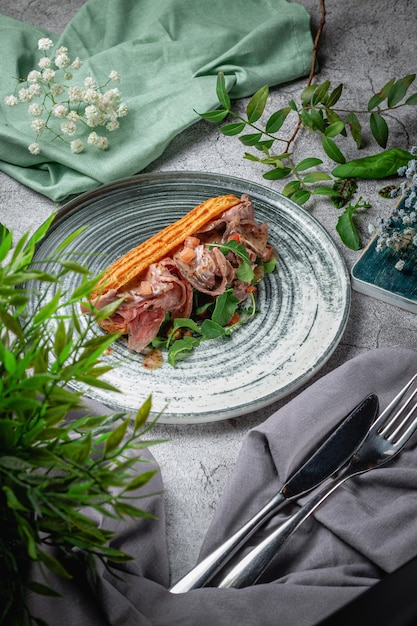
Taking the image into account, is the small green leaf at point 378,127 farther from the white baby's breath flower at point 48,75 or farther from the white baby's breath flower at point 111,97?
the white baby's breath flower at point 48,75

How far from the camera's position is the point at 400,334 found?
58.5 inches

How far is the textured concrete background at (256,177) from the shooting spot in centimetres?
124

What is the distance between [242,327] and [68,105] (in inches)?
33.4

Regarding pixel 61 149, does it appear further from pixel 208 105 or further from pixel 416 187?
pixel 416 187

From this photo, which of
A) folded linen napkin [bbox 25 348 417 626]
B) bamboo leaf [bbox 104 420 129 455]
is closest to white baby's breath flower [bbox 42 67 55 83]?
folded linen napkin [bbox 25 348 417 626]

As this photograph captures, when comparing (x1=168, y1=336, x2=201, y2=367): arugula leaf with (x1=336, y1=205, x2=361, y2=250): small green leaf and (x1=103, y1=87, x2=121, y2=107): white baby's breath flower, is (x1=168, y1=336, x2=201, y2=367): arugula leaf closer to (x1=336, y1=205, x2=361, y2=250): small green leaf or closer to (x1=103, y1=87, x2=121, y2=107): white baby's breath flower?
(x1=336, y1=205, x2=361, y2=250): small green leaf

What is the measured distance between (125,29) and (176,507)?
1490 mm

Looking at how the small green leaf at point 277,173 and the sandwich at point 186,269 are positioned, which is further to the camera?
the small green leaf at point 277,173

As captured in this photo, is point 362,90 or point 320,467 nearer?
point 320,467

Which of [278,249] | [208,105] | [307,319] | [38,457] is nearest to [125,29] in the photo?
[208,105]

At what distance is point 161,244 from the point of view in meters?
1.46

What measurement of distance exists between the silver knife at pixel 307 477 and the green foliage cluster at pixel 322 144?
1.81 ft

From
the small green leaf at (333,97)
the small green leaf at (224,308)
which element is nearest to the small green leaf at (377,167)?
the small green leaf at (333,97)

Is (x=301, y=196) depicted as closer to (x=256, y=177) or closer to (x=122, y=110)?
(x=256, y=177)
